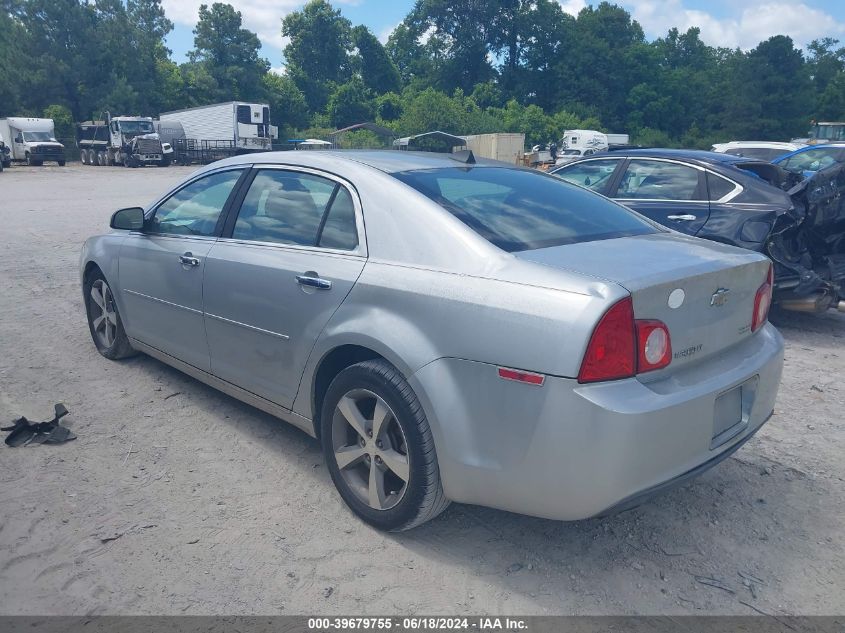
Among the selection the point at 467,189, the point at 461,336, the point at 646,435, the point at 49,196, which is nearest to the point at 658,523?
the point at 646,435

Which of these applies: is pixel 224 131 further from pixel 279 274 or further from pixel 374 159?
pixel 279 274

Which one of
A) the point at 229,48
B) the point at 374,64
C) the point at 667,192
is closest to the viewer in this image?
the point at 667,192

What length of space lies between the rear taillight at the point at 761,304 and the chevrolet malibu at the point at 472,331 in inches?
0.5

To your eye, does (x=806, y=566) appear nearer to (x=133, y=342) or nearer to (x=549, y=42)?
(x=133, y=342)

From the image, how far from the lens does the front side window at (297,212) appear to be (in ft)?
10.9

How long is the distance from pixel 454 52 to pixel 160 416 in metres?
89.3

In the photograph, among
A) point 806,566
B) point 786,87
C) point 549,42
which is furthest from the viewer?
point 549,42

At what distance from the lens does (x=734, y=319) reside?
2.91 m

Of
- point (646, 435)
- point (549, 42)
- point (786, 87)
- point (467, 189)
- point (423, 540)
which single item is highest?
point (549, 42)

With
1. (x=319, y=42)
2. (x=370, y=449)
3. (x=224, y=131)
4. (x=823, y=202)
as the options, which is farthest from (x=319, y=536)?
(x=319, y=42)

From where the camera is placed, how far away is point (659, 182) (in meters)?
6.89

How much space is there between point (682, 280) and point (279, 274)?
73.6 inches

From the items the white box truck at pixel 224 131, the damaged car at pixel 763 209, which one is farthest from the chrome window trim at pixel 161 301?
the white box truck at pixel 224 131

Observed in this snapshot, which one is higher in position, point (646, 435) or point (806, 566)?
point (646, 435)
